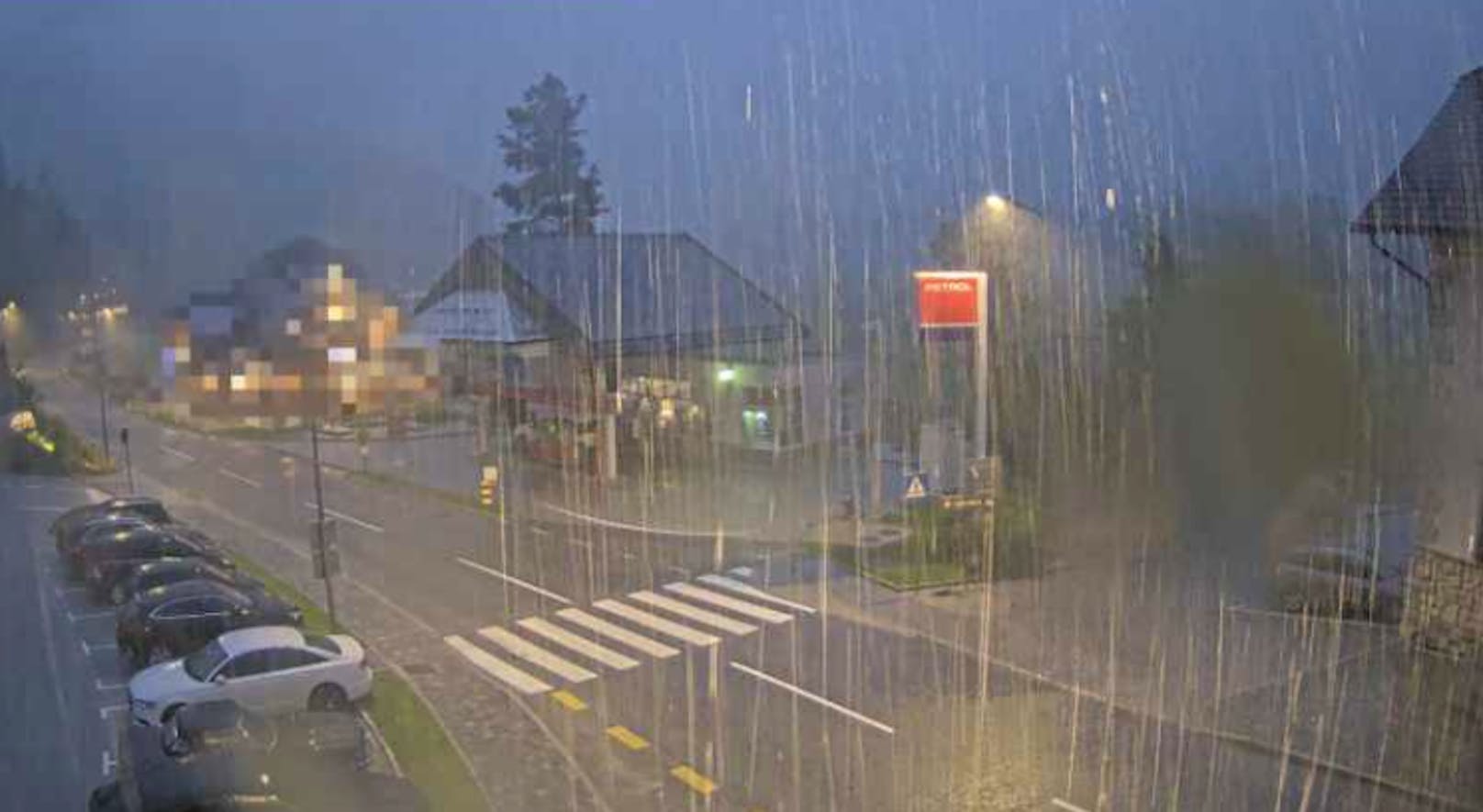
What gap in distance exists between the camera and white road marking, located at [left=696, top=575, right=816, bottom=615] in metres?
13.3

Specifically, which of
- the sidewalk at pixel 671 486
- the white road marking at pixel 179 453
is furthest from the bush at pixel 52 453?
the sidewalk at pixel 671 486

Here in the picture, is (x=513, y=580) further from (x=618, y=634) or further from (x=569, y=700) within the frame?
(x=569, y=700)

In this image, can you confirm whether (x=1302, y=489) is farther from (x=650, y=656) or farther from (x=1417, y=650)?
(x=650, y=656)

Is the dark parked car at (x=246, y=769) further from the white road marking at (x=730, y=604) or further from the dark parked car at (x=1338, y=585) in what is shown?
the dark parked car at (x=1338, y=585)

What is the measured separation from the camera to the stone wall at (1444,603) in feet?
34.9

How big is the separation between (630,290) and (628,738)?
62.5 ft

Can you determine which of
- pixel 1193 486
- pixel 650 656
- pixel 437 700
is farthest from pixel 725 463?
pixel 437 700

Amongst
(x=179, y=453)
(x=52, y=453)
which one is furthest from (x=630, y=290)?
(x=52, y=453)

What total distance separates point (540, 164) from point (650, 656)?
3165 cm

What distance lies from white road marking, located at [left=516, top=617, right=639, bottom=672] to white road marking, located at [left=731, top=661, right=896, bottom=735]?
1.13m

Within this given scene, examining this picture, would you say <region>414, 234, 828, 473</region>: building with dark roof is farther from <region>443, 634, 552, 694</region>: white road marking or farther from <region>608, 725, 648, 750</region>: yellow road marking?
<region>608, 725, 648, 750</region>: yellow road marking

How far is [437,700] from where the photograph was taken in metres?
9.98

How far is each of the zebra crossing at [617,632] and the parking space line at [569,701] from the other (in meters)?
0.17

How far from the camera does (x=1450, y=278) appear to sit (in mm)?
10914
